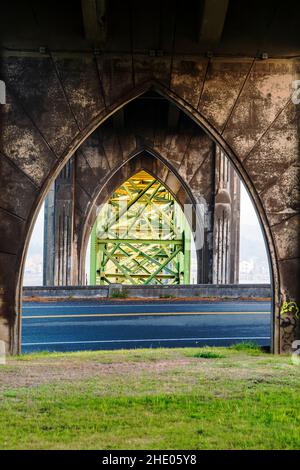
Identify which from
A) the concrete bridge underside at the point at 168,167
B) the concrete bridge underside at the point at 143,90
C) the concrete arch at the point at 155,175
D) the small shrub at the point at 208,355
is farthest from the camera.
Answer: the concrete arch at the point at 155,175

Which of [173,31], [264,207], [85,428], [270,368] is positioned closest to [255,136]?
[264,207]

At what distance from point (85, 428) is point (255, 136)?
18.9 ft

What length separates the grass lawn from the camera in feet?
15.6

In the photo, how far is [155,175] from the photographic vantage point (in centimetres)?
2348

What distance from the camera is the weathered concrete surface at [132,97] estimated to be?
916 cm

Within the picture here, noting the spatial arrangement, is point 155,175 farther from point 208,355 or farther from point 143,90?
point 208,355

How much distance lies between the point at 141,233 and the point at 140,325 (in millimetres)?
20077

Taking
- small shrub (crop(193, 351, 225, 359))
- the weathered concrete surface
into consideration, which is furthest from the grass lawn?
the weathered concrete surface

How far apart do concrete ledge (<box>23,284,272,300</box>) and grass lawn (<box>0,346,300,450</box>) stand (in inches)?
385

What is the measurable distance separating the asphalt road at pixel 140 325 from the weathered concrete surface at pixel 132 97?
2.68 metres

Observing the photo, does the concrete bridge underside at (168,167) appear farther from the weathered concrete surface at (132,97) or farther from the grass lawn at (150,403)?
the grass lawn at (150,403)

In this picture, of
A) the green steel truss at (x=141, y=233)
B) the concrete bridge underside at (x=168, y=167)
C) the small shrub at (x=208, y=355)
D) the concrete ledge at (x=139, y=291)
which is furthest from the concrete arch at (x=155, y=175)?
the small shrub at (x=208, y=355)

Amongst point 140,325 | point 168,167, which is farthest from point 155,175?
point 140,325

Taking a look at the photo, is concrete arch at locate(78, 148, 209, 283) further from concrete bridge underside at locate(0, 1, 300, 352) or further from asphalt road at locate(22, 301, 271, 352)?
concrete bridge underside at locate(0, 1, 300, 352)
